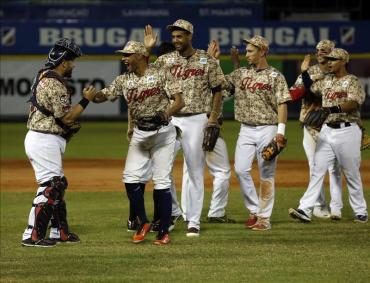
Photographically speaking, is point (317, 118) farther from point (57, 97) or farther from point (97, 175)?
point (97, 175)

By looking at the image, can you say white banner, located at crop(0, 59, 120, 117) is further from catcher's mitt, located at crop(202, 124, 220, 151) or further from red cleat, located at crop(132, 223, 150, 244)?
red cleat, located at crop(132, 223, 150, 244)

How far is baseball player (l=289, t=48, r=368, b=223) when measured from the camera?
420 inches

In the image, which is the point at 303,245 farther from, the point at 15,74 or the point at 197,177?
the point at 15,74

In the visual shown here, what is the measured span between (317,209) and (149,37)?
3139mm

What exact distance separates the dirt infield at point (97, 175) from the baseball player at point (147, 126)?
499cm

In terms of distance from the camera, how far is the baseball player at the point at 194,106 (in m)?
9.99

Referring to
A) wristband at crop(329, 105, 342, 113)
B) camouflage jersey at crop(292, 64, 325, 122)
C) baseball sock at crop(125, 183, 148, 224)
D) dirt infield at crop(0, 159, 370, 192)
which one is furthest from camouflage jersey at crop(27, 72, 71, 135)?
dirt infield at crop(0, 159, 370, 192)

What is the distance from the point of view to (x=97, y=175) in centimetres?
1638

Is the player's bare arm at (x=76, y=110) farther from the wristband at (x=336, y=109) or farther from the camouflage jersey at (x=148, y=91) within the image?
the wristband at (x=336, y=109)

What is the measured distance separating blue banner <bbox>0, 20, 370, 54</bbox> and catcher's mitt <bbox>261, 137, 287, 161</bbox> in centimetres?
1549

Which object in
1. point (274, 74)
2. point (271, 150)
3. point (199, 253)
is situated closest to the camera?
point (199, 253)

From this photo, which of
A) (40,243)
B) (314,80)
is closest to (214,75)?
(314,80)

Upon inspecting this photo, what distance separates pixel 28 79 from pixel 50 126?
1633cm

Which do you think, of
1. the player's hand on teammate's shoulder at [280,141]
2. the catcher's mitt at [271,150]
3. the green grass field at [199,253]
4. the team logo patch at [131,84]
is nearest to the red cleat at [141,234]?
the green grass field at [199,253]
